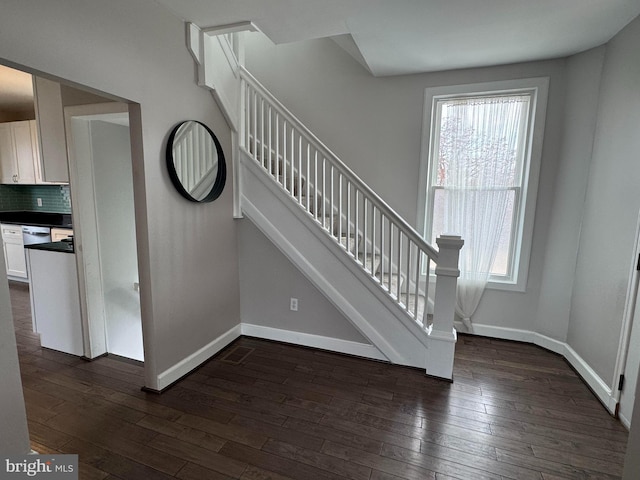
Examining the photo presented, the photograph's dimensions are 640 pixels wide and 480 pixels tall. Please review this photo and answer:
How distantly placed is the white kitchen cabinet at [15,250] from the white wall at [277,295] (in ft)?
13.3

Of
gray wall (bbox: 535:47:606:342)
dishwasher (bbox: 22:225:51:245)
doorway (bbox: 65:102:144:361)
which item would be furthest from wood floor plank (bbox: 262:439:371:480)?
dishwasher (bbox: 22:225:51:245)

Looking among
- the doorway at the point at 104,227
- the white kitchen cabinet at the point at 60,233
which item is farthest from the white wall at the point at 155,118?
→ the white kitchen cabinet at the point at 60,233

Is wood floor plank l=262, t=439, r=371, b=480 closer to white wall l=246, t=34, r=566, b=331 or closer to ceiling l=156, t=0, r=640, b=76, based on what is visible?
white wall l=246, t=34, r=566, b=331

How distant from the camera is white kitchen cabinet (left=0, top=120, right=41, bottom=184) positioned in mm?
4668

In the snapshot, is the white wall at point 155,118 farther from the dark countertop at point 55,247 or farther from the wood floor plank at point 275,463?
the dark countertop at point 55,247

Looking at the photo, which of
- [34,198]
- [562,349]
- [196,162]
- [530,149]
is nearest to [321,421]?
[196,162]

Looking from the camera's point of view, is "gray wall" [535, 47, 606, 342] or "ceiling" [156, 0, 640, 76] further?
"gray wall" [535, 47, 606, 342]

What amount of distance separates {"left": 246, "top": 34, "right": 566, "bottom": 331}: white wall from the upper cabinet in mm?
2105

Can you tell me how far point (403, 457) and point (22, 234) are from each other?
584 cm

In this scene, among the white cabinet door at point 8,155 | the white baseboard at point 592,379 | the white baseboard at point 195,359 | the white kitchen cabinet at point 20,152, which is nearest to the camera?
the white baseboard at point 592,379

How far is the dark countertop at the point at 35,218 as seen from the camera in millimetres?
4709

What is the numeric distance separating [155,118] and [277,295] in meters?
1.78

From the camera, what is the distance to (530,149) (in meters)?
2.91

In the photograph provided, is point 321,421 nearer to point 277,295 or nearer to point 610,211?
point 277,295
